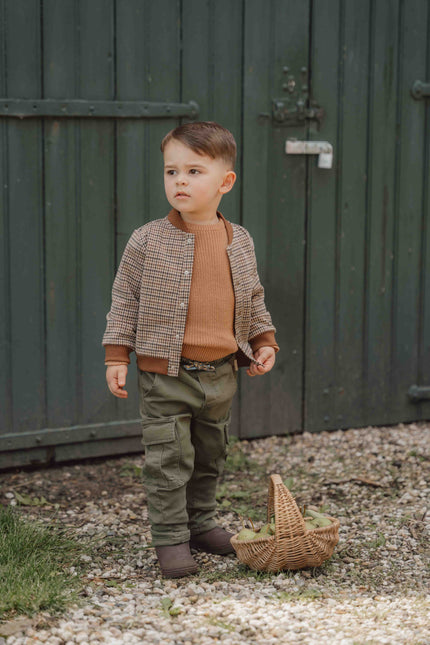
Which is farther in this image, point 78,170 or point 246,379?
point 246,379

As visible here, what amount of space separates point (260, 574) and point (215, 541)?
0.96ft

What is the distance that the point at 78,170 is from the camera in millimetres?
4051

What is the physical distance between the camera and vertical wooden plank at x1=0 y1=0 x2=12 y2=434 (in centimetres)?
385

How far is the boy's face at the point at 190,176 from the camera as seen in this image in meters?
2.91

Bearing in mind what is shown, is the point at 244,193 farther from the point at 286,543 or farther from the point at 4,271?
the point at 286,543

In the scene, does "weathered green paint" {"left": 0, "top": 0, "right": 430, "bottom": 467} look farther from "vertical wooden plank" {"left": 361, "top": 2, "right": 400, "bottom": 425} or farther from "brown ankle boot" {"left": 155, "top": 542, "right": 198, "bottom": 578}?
"brown ankle boot" {"left": 155, "top": 542, "right": 198, "bottom": 578}

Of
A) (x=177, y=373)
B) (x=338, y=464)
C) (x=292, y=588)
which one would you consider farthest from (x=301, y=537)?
(x=338, y=464)

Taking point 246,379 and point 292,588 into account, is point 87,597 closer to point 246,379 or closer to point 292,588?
point 292,588

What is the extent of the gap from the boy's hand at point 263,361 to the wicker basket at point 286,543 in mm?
388

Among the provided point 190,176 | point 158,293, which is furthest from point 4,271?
point 190,176

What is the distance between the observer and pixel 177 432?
2.99 meters

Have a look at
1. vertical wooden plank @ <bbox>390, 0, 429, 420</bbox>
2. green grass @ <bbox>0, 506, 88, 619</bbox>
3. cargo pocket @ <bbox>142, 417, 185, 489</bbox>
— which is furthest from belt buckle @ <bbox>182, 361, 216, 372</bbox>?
vertical wooden plank @ <bbox>390, 0, 429, 420</bbox>

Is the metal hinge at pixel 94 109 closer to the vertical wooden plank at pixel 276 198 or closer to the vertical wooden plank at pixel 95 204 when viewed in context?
the vertical wooden plank at pixel 95 204

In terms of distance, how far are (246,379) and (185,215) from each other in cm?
165
